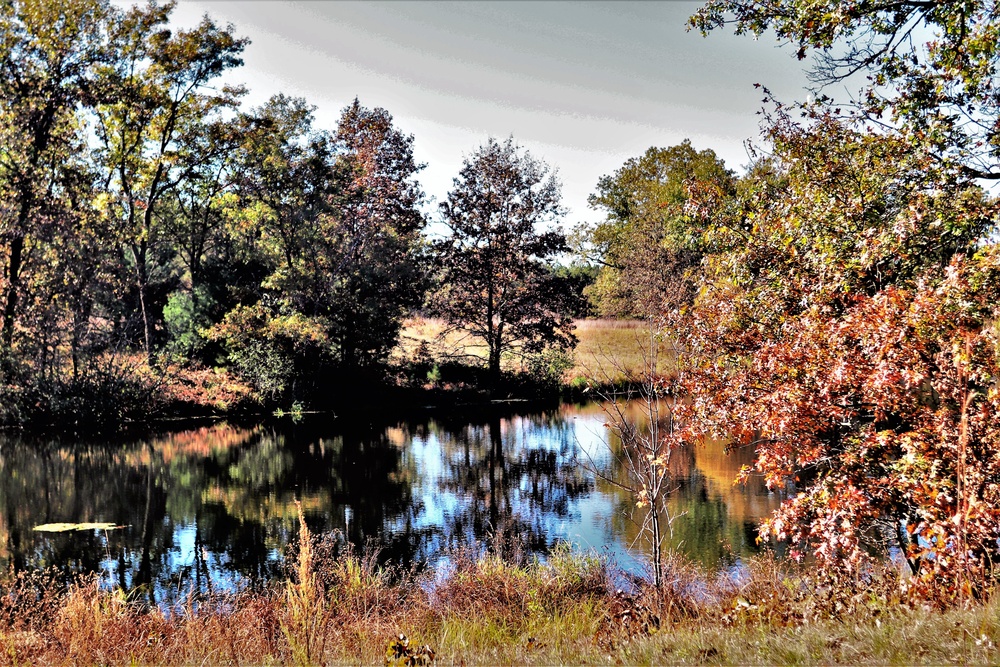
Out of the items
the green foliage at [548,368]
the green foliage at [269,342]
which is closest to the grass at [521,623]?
the green foliage at [269,342]

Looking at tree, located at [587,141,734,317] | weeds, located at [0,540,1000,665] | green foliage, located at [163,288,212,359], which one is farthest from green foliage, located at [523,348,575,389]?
weeds, located at [0,540,1000,665]

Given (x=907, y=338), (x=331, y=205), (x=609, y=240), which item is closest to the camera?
(x=907, y=338)

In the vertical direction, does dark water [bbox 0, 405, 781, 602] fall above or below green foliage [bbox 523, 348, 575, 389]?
below

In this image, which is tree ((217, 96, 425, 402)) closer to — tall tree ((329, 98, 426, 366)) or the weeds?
tall tree ((329, 98, 426, 366))

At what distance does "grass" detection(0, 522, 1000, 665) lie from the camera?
521 centimetres

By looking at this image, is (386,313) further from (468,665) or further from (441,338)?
(468,665)

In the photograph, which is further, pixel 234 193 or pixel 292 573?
pixel 234 193

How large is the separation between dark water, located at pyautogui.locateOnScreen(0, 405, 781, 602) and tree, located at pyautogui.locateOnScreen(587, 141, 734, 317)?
18129mm

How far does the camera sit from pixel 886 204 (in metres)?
9.05

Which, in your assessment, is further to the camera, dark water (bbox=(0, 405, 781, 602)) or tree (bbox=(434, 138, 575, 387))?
tree (bbox=(434, 138, 575, 387))

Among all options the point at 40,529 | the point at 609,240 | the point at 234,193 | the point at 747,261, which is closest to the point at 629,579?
the point at 747,261

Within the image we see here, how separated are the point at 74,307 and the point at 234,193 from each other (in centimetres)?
983

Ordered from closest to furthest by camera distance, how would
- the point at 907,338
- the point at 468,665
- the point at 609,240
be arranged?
the point at 468,665 → the point at 907,338 → the point at 609,240

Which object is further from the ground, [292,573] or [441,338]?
[441,338]
